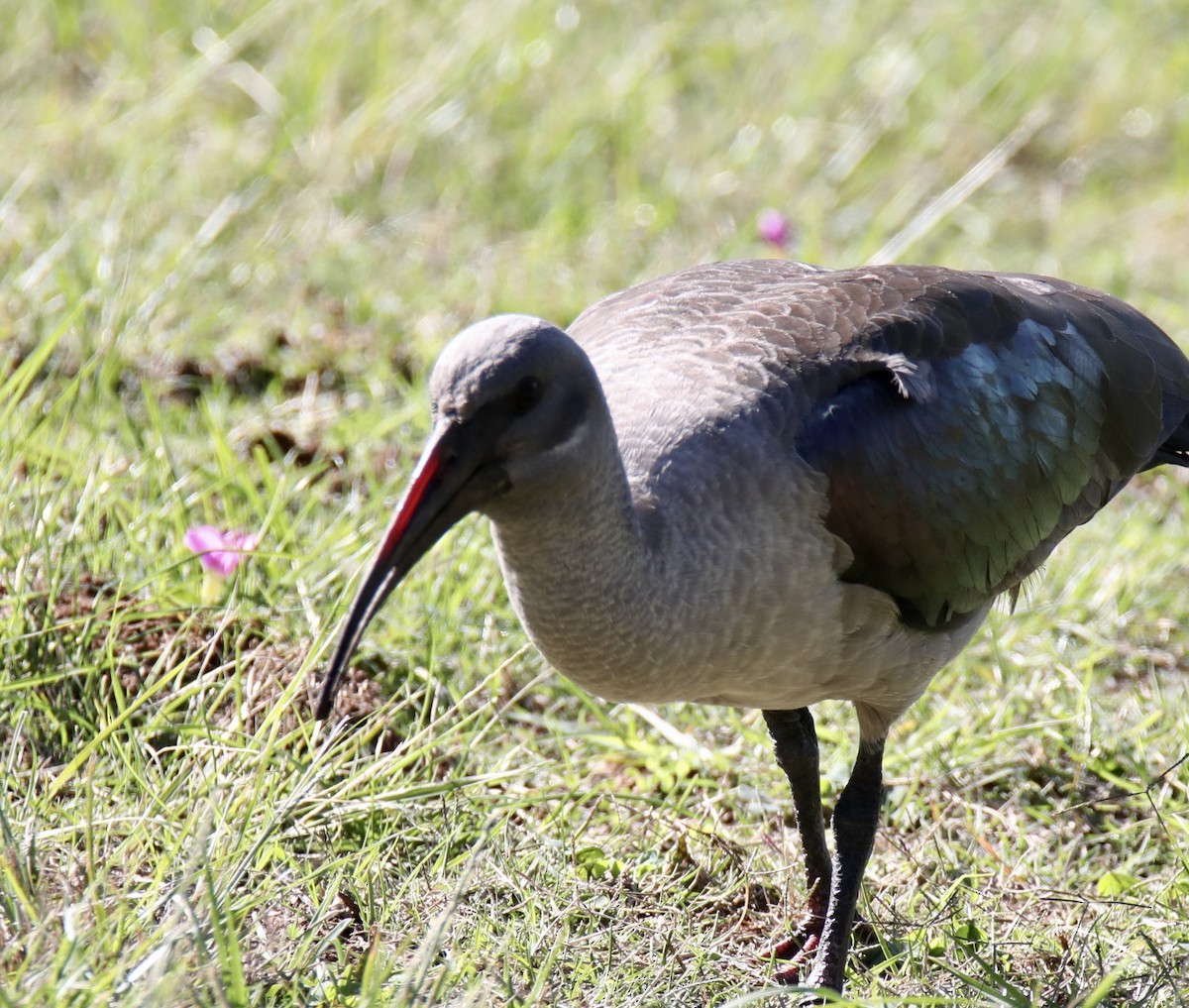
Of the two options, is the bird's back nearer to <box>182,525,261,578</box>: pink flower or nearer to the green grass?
the green grass

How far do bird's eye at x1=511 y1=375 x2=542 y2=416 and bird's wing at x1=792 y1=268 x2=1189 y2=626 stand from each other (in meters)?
0.77

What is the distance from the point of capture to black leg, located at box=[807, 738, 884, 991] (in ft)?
12.1

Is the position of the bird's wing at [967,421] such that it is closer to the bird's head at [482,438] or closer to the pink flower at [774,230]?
the bird's head at [482,438]

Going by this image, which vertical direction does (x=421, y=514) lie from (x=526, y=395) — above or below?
below

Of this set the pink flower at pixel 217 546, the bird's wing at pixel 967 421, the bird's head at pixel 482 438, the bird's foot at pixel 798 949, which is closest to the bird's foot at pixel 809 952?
the bird's foot at pixel 798 949

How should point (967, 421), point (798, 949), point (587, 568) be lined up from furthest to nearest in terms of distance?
point (798, 949) → point (967, 421) → point (587, 568)

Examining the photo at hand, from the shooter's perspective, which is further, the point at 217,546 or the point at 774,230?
the point at 774,230

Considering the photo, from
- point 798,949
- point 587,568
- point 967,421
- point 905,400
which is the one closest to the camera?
point 587,568

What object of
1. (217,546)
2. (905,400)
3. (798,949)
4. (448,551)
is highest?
(905,400)

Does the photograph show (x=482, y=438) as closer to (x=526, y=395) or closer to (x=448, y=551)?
(x=526, y=395)

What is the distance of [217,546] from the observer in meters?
4.05

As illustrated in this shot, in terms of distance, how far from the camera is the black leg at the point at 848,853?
12.1ft

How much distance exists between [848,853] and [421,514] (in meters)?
1.53

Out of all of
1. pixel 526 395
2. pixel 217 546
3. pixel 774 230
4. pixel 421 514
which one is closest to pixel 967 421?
pixel 526 395
